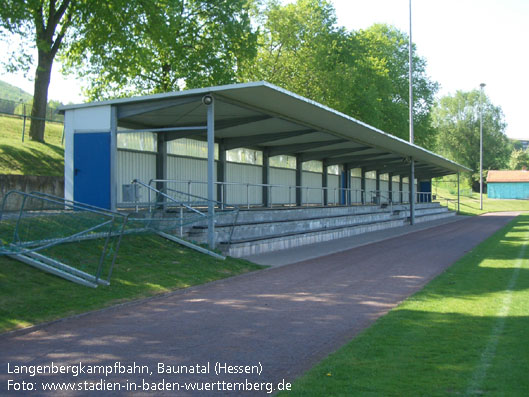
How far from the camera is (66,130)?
15.4 metres

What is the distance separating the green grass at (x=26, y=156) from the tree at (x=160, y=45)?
5.57 m

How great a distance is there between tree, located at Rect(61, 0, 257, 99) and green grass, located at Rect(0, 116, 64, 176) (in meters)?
5.57

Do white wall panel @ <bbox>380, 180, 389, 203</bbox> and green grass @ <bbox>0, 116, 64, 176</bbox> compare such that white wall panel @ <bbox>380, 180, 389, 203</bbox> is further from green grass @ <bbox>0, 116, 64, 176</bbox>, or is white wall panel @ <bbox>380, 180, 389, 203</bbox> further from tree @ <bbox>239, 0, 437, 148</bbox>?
green grass @ <bbox>0, 116, 64, 176</bbox>

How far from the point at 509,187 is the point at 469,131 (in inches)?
494

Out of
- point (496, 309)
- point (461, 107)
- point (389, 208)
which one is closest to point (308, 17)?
point (389, 208)

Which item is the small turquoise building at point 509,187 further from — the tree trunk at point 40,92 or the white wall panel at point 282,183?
the tree trunk at point 40,92

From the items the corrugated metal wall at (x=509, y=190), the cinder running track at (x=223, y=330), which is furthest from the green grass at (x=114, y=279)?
the corrugated metal wall at (x=509, y=190)

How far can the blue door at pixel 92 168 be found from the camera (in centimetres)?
1487

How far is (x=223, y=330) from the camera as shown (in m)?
7.26

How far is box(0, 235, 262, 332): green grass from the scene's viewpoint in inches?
308

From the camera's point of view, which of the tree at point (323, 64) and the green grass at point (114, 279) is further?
the tree at point (323, 64)

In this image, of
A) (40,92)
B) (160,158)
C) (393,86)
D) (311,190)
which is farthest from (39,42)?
(393,86)

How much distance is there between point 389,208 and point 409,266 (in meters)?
20.4

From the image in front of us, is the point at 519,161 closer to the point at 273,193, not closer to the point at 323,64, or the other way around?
the point at 323,64
